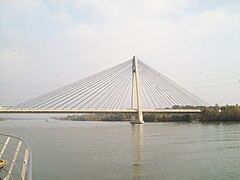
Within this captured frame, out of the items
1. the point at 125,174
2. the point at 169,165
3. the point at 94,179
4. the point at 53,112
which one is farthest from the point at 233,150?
the point at 53,112

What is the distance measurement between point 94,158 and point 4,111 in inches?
937

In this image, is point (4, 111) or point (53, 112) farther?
point (53, 112)

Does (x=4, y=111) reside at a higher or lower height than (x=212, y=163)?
higher

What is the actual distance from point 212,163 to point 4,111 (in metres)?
27.3

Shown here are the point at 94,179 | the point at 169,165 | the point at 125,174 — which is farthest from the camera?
the point at 169,165

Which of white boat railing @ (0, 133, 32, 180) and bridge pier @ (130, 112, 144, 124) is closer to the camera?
white boat railing @ (0, 133, 32, 180)

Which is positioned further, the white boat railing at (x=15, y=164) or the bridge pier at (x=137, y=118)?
the bridge pier at (x=137, y=118)

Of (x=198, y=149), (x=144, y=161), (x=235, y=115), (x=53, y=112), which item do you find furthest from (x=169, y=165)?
(x=235, y=115)

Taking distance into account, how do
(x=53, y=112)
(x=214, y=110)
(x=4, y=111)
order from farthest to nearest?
1. (x=214, y=110)
2. (x=53, y=112)
3. (x=4, y=111)

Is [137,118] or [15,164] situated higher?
[15,164]

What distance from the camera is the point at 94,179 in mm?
8422

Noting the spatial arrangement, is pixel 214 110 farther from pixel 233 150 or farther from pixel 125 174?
pixel 125 174

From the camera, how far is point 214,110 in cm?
4200

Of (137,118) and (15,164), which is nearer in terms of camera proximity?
(15,164)
